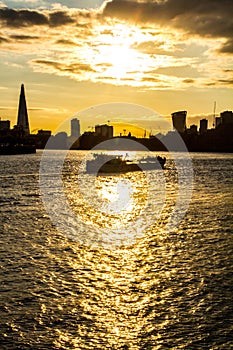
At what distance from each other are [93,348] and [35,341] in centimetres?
290

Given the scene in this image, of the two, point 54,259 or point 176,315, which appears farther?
point 54,259

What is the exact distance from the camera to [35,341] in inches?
877

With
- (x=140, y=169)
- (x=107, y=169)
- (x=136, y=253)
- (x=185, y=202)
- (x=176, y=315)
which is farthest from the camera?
(x=140, y=169)

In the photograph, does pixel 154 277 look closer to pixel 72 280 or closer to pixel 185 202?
pixel 72 280

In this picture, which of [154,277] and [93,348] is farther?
[154,277]

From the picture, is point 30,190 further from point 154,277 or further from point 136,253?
point 154,277

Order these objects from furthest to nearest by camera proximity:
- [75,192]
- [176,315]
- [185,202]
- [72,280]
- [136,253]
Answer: [75,192] → [185,202] → [136,253] → [72,280] → [176,315]

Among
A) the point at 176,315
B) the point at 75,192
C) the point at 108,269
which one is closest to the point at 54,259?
the point at 108,269

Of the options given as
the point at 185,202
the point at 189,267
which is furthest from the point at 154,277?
the point at 185,202

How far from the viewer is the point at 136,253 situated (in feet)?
135

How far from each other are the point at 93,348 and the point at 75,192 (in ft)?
257

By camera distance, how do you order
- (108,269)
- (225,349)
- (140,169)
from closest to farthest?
(225,349)
(108,269)
(140,169)

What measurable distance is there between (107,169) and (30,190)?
62852 millimetres

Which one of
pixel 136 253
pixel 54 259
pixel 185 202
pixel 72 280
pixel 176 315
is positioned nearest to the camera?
pixel 176 315
